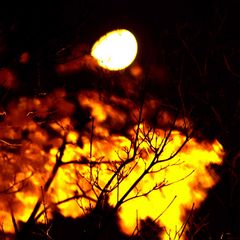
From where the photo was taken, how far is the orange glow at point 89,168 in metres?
9.73

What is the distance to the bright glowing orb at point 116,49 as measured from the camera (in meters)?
9.80

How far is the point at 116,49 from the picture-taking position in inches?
384

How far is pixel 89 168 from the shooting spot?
32.5ft

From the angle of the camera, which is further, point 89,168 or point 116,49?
point 89,168

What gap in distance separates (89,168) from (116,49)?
9.13 feet

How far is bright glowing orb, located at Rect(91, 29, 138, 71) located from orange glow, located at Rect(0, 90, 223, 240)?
108cm

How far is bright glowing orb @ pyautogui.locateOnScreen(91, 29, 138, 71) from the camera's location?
9797 mm

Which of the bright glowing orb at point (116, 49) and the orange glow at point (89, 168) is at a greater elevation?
the bright glowing orb at point (116, 49)

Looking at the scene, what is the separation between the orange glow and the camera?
383 inches

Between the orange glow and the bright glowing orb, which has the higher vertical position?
the bright glowing orb

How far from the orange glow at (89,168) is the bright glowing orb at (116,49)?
1.08 metres

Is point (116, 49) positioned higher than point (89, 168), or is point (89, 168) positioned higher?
point (116, 49)

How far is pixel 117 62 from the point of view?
1010cm

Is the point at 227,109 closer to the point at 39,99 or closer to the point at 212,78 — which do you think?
the point at 212,78
